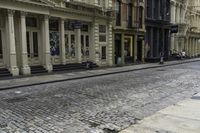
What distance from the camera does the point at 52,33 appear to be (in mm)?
20484

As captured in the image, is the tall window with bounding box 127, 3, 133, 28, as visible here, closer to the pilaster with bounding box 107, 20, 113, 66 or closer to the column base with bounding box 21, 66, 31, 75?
the pilaster with bounding box 107, 20, 113, 66

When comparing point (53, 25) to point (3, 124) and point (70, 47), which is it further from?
point (3, 124)

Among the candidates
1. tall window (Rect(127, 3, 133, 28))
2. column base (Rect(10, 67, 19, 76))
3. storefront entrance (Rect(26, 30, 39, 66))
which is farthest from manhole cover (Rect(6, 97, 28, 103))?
tall window (Rect(127, 3, 133, 28))

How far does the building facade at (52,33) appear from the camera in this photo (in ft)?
55.4

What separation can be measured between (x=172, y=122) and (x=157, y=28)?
3093 cm

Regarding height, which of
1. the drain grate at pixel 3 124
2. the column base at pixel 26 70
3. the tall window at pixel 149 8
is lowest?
the drain grate at pixel 3 124

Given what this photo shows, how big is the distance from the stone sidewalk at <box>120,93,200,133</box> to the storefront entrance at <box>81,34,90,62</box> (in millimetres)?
16210

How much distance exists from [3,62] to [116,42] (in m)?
14.3

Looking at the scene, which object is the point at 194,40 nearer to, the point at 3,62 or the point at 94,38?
the point at 94,38

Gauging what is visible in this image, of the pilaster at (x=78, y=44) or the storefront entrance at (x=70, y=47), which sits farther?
the pilaster at (x=78, y=44)

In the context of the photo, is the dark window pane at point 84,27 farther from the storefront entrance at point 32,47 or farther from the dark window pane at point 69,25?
the storefront entrance at point 32,47

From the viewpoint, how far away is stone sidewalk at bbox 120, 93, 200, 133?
5992 mm

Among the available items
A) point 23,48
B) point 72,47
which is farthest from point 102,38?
point 23,48

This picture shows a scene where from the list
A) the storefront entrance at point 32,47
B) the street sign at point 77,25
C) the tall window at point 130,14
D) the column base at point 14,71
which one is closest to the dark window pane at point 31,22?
the storefront entrance at point 32,47
